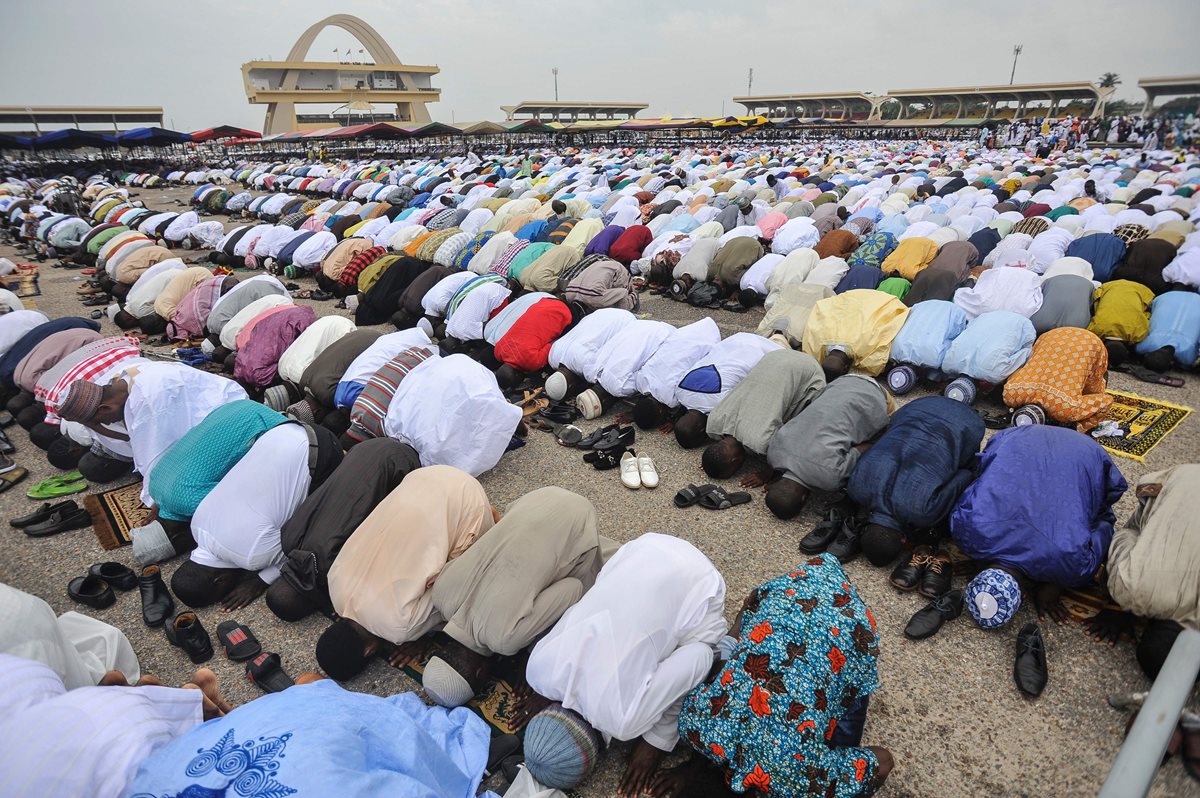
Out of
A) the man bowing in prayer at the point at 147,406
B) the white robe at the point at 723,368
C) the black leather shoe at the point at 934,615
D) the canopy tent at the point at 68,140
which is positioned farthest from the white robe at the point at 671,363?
the canopy tent at the point at 68,140

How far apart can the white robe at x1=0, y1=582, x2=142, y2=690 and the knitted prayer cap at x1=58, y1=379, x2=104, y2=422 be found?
1.94 metres

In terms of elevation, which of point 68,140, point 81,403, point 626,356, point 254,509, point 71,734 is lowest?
point 254,509

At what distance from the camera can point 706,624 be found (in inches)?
104

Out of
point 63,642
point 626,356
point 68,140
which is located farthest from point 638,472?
point 68,140

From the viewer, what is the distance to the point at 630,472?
4.68m

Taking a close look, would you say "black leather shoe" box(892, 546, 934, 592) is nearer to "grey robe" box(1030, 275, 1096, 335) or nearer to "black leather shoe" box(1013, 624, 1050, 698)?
"black leather shoe" box(1013, 624, 1050, 698)

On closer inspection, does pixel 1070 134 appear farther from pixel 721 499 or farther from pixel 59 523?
pixel 59 523

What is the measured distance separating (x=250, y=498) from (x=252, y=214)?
63.7ft

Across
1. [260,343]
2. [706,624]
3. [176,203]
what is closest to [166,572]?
[260,343]

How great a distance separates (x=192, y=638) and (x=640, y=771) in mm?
2562

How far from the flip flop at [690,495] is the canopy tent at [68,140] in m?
35.1

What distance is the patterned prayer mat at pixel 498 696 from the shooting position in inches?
110

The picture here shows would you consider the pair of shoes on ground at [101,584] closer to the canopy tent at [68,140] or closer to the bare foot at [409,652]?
the bare foot at [409,652]

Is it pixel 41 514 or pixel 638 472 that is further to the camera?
pixel 638 472
